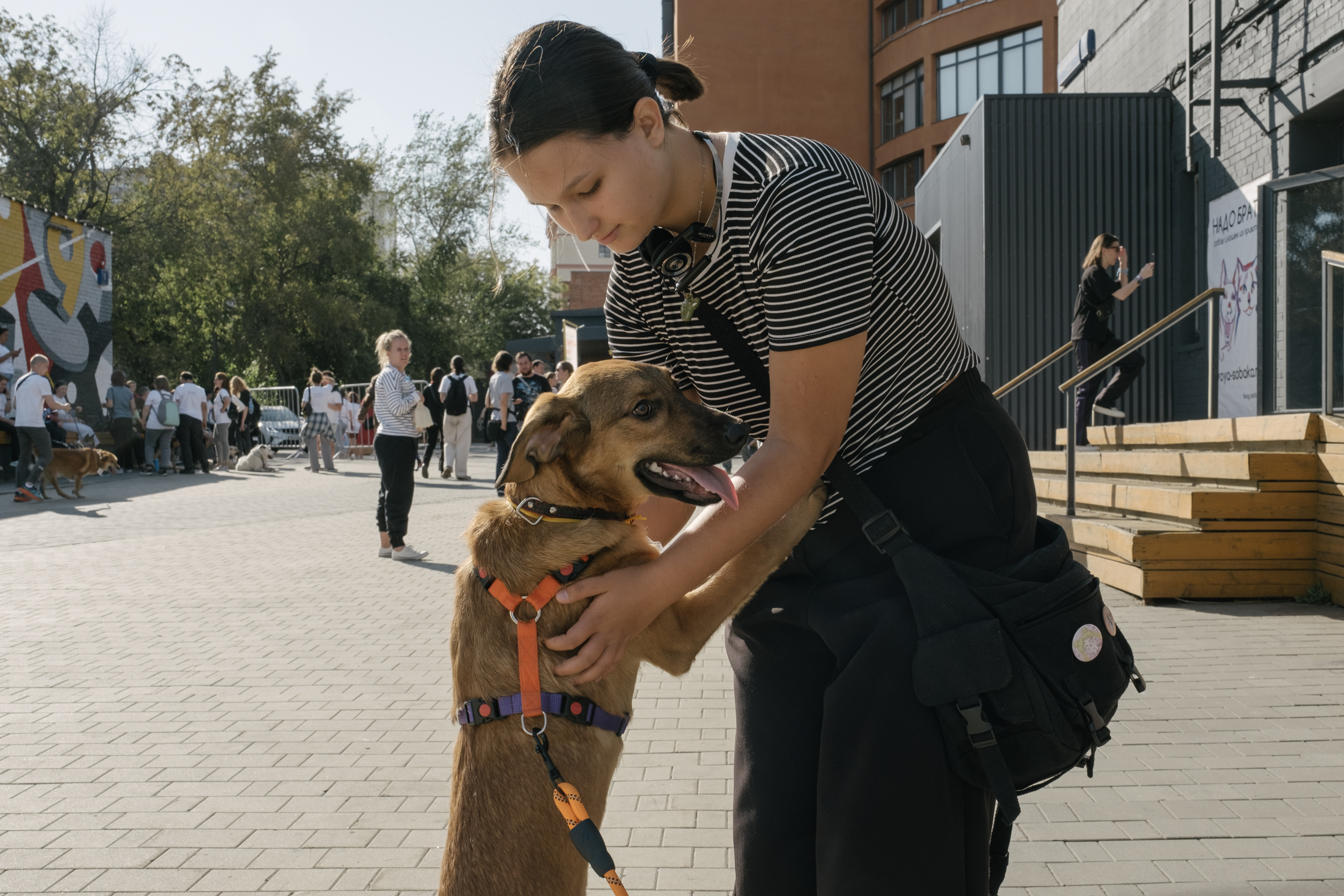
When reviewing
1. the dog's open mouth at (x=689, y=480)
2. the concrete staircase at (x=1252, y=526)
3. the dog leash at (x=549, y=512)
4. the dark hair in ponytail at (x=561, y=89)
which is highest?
the dark hair in ponytail at (x=561, y=89)

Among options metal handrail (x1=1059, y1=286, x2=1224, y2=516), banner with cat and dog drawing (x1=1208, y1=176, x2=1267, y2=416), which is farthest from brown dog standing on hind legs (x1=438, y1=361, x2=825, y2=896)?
banner with cat and dog drawing (x1=1208, y1=176, x2=1267, y2=416)

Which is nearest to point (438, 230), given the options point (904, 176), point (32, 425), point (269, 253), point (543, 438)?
point (269, 253)

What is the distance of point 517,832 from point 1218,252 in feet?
43.3

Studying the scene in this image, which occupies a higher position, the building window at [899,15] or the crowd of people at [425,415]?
the building window at [899,15]

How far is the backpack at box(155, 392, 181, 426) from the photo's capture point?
2130cm

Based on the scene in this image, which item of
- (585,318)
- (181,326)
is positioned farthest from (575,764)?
(181,326)

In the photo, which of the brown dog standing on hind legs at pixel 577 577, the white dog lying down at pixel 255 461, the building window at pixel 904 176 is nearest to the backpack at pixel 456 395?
the white dog lying down at pixel 255 461

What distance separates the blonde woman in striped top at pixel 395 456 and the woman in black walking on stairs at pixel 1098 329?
7186mm

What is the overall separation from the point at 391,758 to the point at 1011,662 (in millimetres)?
3539

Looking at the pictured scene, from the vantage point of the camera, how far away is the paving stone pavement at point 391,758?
3293mm

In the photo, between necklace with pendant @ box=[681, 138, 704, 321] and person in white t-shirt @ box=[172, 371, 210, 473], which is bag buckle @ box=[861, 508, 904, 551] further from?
person in white t-shirt @ box=[172, 371, 210, 473]

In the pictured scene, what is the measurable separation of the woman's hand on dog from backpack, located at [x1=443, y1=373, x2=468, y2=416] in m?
16.1

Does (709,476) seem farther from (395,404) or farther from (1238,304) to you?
(1238,304)

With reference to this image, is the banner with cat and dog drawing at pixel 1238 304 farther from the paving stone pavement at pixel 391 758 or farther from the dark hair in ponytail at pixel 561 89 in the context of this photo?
the dark hair in ponytail at pixel 561 89
